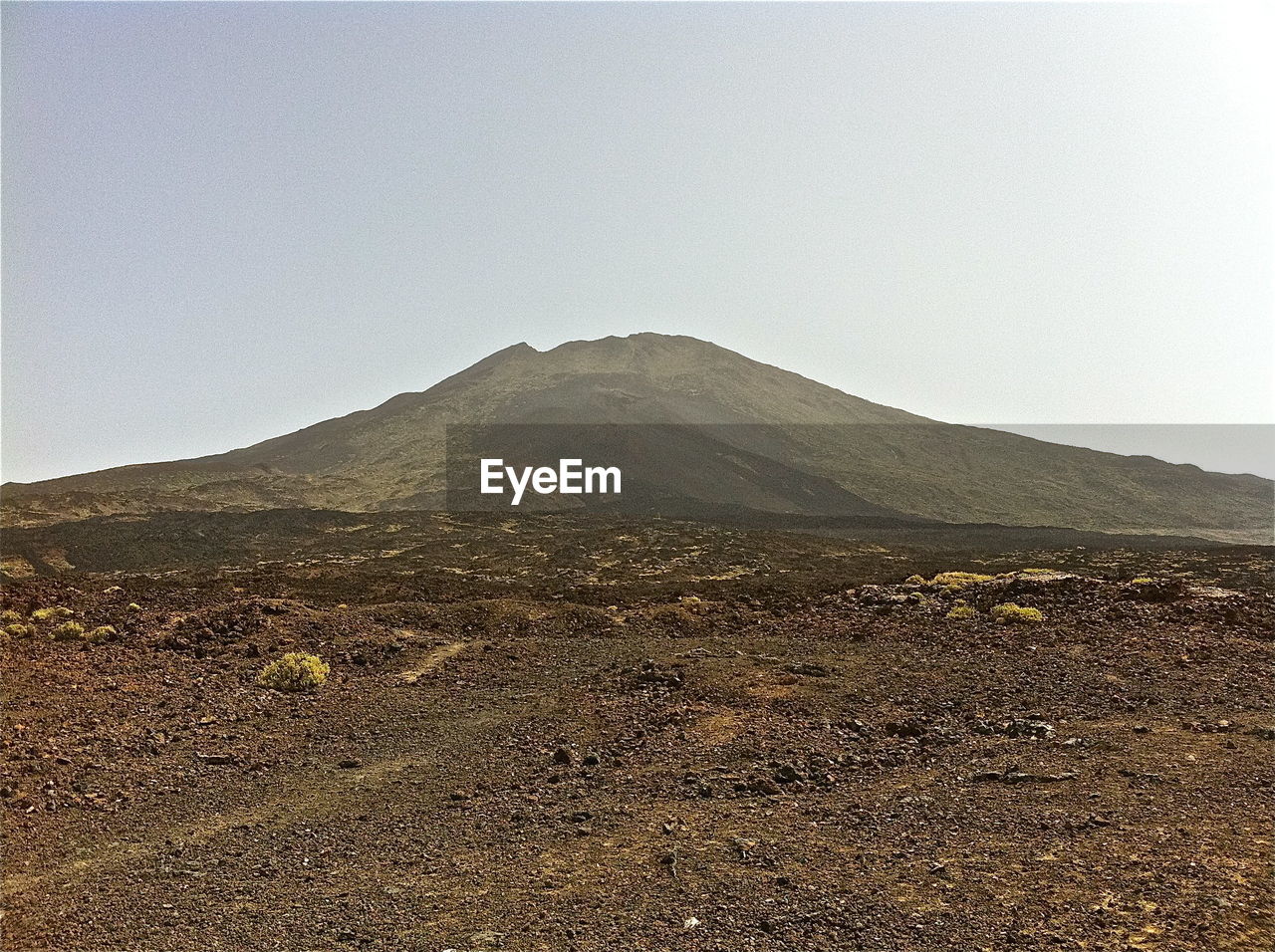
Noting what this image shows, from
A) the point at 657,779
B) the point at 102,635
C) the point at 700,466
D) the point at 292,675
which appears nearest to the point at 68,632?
the point at 102,635

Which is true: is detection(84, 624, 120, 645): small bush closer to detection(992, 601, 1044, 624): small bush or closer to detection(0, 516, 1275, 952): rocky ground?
detection(0, 516, 1275, 952): rocky ground

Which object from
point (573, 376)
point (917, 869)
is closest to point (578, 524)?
point (917, 869)

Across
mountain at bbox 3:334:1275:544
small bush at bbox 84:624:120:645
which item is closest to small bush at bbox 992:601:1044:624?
small bush at bbox 84:624:120:645

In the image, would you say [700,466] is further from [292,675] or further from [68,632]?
[292,675]

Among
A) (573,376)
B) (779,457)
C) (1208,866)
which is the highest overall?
(573,376)

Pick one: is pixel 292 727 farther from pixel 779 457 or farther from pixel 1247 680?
pixel 779 457
